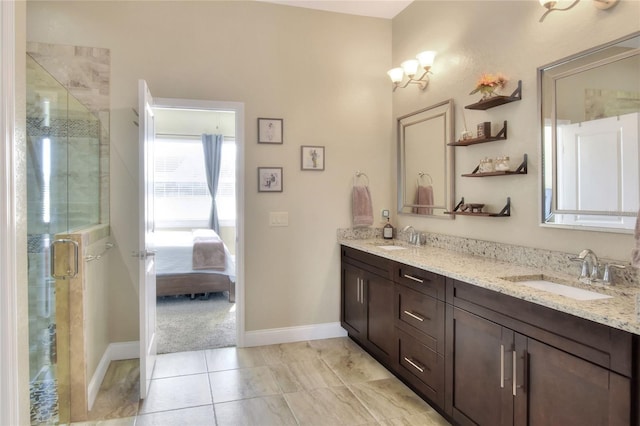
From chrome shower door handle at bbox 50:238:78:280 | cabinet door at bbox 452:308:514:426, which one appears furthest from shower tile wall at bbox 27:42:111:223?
cabinet door at bbox 452:308:514:426

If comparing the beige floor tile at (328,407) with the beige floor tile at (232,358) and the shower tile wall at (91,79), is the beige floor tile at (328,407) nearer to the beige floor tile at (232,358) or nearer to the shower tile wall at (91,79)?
the beige floor tile at (232,358)

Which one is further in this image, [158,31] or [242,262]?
[242,262]

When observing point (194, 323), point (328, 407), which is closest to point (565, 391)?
point (328, 407)

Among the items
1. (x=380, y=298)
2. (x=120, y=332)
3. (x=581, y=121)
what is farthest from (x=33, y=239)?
(x=581, y=121)

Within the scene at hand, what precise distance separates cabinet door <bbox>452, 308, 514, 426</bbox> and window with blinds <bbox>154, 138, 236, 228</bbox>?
564cm

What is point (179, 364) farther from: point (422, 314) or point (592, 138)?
point (592, 138)

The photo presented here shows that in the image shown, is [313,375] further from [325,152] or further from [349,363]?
[325,152]

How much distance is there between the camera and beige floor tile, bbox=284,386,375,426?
7.72 ft

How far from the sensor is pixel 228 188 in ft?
23.8

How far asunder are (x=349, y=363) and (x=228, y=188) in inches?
189

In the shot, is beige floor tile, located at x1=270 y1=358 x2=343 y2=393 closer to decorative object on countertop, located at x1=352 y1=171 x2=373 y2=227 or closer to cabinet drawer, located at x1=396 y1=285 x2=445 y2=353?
cabinet drawer, located at x1=396 y1=285 x2=445 y2=353

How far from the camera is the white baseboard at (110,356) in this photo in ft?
8.75

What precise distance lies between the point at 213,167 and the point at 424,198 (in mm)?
4667

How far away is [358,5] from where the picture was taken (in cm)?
356
